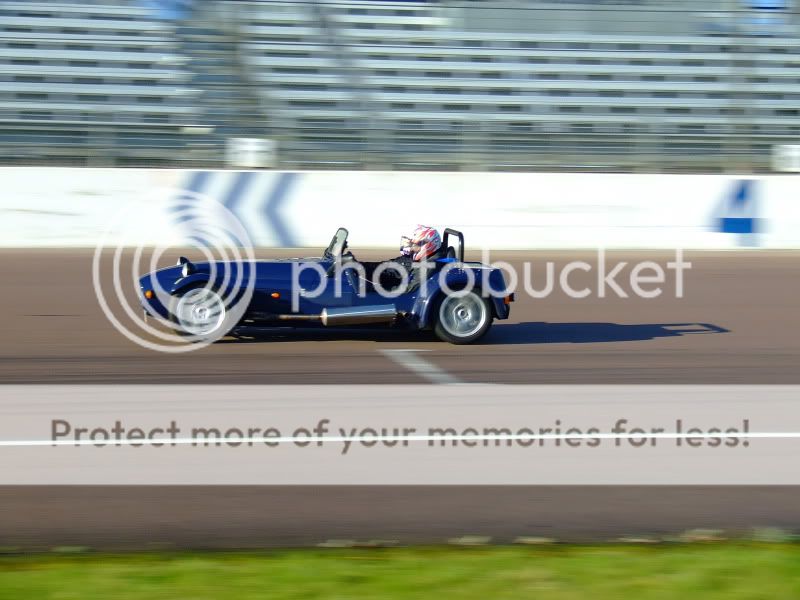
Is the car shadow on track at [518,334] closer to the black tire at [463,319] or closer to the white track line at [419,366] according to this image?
the black tire at [463,319]

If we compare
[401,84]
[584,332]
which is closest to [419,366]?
[584,332]

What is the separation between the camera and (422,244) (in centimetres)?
951

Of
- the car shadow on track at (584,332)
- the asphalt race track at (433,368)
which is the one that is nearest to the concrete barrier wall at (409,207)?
the asphalt race track at (433,368)

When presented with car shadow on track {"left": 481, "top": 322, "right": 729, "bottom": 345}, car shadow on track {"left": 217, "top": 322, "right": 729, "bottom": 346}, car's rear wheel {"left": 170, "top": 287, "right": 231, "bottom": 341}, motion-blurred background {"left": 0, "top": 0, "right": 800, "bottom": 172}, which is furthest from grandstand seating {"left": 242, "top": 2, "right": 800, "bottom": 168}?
car's rear wheel {"left": 170, "top": 287, "right": 231, "bottom": 341}

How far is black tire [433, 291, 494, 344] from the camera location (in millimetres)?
9586

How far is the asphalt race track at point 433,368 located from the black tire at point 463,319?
0.17m

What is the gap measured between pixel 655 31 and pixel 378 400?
665 inches

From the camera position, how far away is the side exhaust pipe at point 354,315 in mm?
9148

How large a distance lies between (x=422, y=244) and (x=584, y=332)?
219 centimetres

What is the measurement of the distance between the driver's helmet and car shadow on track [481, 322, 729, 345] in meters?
1.09

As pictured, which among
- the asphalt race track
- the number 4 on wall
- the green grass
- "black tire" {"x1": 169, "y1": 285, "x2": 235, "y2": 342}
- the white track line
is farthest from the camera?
the number 4 on wall

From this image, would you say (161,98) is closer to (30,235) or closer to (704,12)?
(30,235)

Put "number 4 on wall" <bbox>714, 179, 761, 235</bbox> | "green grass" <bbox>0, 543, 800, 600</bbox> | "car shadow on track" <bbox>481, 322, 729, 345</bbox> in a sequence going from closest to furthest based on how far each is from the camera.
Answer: "green grass" <bbox>0, 543, 800, 600</bbox> < "car shadow on track" <bbox>481, 322, 729, 345</bbox> < "number 4 on wall" <bbox>714, 179, 761, 235</bbox>

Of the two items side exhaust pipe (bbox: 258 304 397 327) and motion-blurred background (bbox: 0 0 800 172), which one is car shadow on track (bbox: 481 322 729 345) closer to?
side exhaust pipe (bbox: 258 304 397 327)
